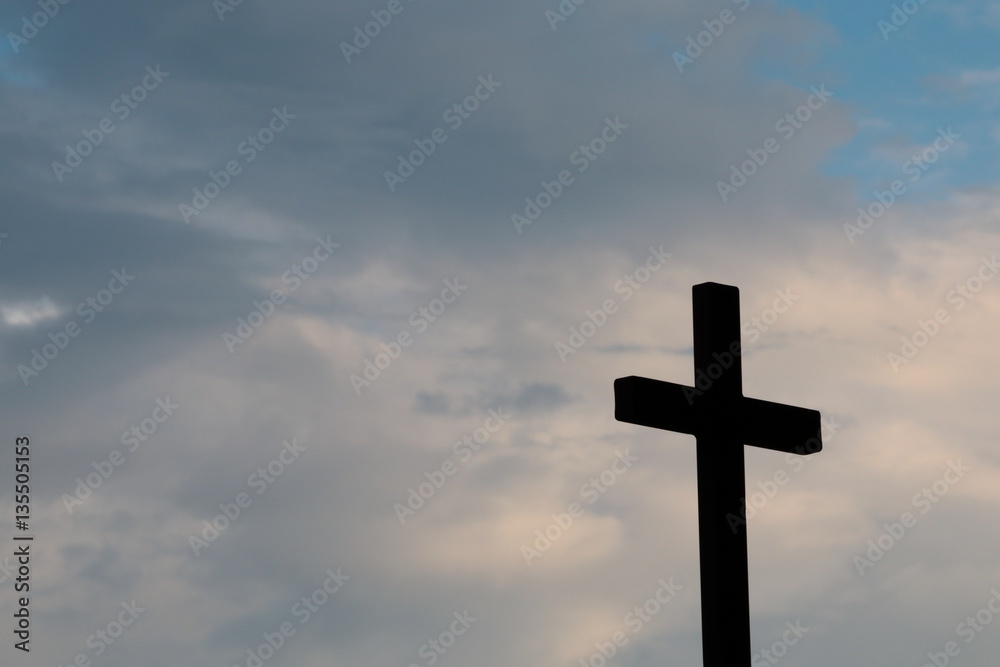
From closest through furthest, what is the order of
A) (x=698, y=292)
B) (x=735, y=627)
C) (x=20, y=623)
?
(x=735, y=627) → (x=698, y=292) → (x=20, y=623)

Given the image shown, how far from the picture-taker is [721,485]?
9.27 metres

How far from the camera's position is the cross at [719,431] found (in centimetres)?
900

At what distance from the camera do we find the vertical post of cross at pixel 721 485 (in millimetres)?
9016

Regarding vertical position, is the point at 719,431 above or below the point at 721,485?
above

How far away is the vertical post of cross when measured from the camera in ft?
29.6

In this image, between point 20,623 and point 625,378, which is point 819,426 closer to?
point 625,378

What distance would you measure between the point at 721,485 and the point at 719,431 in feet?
1.31

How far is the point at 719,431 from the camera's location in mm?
9422

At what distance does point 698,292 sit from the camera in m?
9.63

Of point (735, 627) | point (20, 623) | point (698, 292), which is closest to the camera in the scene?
point (735, 627)

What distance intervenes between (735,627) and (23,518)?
1270cm

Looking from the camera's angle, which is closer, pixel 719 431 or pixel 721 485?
pixel 721 485

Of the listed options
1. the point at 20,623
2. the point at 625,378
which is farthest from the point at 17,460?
the point at 625,378

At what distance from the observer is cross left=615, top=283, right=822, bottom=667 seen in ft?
29.5
